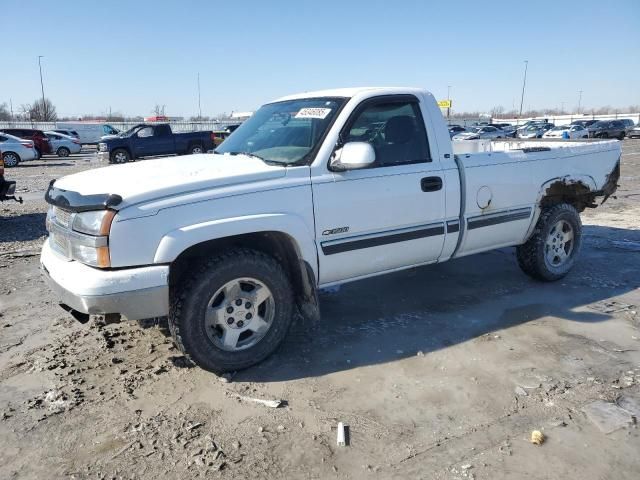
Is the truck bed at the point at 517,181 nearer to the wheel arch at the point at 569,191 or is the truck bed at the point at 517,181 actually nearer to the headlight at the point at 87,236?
the wheel arch at the point at 569,191

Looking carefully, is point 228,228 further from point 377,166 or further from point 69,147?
point 69,147

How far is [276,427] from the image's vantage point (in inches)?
118

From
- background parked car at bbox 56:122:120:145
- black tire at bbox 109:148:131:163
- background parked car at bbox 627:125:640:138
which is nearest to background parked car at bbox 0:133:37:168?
black tire at bbox 109:148:131:163

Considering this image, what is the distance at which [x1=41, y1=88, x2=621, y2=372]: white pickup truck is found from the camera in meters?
Answer: 3.12

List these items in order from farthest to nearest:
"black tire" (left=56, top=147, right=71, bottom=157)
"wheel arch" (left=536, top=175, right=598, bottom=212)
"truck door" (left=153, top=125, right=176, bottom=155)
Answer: "black tire" (left=56, top=147, right=71, bottom=157) → "truck door" (left=153, top=125, right=176, bottom=155) → "wheel arch" (left=536, top=175, right=598, bottom=212)

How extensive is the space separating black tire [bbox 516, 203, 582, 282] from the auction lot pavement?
20 centimetres

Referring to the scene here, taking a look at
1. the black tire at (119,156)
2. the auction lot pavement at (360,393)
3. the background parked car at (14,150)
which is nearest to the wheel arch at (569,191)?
the auction lot pavement at (360,393)

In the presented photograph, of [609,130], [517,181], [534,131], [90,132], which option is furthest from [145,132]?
[609,130]

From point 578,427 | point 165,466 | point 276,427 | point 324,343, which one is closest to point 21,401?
point 165,466

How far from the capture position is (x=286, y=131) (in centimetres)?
415

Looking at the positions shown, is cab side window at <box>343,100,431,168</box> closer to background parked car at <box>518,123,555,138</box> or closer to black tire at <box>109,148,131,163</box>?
black tire at <box>109,148,131,163</box>

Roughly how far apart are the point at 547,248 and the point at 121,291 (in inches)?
170

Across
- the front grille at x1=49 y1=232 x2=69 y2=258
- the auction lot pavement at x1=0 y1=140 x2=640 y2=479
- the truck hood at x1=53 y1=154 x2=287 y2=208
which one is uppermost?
the truck hood at x1=53 y1=154 x2=287 y2=208

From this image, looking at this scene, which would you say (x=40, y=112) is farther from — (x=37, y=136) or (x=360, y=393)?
(x=360, y=393)
